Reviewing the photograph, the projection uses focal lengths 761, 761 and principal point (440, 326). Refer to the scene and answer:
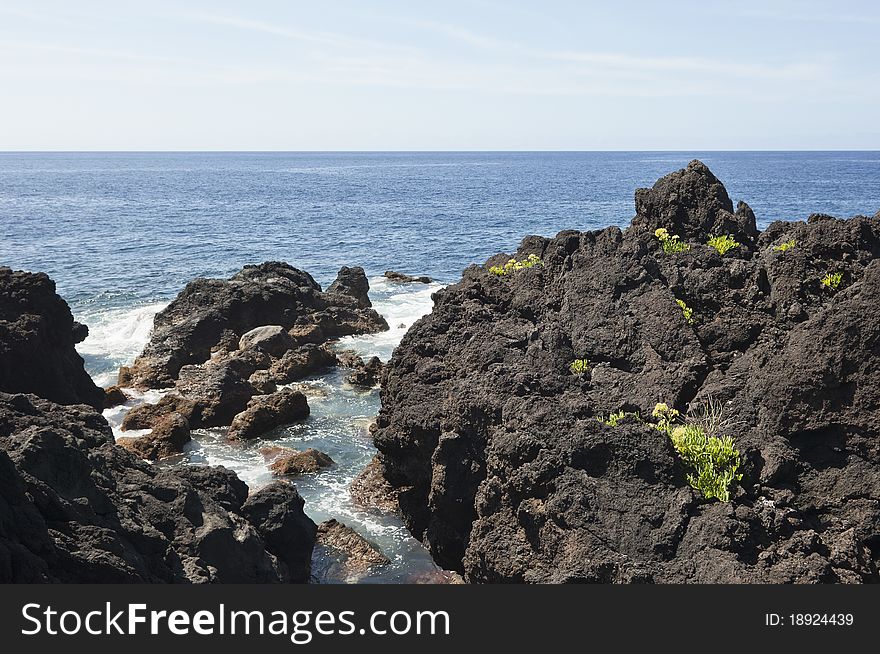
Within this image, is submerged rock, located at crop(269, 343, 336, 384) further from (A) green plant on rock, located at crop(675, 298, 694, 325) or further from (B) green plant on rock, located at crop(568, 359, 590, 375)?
(A) green plant on rock, located at crop(675, 298, 694, 325)

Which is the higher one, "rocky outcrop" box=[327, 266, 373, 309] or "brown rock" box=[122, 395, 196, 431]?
"rocky outcrop" box=[327, 266, 373, 309]

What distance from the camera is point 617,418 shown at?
35.7 feet

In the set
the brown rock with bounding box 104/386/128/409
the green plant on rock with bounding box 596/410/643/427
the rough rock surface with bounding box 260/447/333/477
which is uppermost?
the green plant on rock with bounding box 596/410/643/427

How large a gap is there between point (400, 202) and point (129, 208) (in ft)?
116

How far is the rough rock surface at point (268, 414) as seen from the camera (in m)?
21.9

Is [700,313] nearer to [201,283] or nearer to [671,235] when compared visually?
[671,235]

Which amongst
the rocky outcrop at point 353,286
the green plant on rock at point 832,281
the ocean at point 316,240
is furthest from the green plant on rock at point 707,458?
the rocky outcrop at point 353,286

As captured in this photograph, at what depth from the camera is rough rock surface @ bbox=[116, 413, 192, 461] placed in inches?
805

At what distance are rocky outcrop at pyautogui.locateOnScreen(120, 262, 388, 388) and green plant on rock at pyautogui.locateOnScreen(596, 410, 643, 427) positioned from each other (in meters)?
19.8

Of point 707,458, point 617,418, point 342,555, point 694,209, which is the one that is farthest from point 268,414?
point 707,458

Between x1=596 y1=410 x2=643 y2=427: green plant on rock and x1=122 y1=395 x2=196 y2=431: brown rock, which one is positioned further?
x1=122 y1=395 x2=196 y2=431: brown rock

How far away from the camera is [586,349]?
1369 cm

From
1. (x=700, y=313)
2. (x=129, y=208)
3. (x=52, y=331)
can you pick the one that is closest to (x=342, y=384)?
(x=52, y=331)

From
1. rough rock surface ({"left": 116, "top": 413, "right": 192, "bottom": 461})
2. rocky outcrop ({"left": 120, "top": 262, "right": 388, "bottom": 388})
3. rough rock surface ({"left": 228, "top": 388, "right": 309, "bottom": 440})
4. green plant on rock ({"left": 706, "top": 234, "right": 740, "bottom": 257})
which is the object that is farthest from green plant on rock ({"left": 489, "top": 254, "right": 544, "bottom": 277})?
rocky outcrop ({"left": 120, "top": 262, "right": 388, "bottom": 388})
